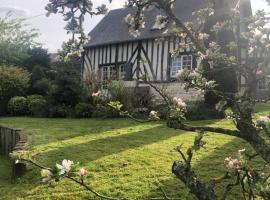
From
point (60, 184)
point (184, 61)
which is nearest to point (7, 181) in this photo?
point (60, 184)

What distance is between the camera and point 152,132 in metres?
11.0

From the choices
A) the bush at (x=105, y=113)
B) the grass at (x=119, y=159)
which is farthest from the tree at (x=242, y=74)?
the bush at (x=105, y=113)

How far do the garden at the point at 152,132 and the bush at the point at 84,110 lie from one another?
0.04 meters

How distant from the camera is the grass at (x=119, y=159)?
625 cm

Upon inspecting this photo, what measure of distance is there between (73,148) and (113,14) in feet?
66.9

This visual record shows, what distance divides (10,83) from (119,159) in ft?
44.7

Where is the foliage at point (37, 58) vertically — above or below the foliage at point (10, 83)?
above

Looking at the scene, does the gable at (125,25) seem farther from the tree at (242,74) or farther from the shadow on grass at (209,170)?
the tree at (242,74)

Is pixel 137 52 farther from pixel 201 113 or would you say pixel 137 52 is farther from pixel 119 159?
pixel 119 159

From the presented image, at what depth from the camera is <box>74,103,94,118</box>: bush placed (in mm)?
16344

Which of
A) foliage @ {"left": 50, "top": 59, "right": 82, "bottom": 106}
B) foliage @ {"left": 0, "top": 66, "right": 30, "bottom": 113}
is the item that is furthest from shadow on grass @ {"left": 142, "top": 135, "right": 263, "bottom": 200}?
foliage @ {"left": 0, "top": 66, "right": 30, "bottom": 113}

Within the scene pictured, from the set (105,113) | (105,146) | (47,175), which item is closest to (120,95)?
(105,113)

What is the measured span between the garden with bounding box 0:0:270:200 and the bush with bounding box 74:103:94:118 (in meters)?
0.04

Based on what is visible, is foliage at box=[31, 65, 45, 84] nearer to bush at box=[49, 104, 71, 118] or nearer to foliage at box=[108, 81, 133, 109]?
bush at box=[49, 104, 71, 118]
